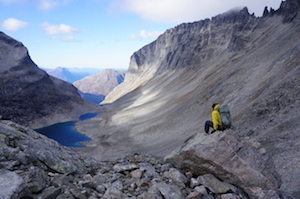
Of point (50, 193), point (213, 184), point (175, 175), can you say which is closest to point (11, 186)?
point (50, 193)

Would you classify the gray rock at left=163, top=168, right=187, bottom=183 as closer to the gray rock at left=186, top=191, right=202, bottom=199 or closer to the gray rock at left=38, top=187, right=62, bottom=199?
the gray rock at left=186, top=191, right=202, bottom=199

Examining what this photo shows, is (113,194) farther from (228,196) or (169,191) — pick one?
(228,196)

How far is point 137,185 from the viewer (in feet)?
33.3

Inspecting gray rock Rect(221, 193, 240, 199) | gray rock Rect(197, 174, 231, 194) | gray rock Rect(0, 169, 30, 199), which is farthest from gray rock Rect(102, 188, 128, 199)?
gray rock Rect(221, 193, 240, 199)

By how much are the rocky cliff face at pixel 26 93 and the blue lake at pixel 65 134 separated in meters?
4.56

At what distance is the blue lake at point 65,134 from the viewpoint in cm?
6210

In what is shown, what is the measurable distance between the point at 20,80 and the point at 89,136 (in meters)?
45.0

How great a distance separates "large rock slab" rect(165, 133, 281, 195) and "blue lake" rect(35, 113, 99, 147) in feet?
161

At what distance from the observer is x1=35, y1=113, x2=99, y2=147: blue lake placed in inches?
2445

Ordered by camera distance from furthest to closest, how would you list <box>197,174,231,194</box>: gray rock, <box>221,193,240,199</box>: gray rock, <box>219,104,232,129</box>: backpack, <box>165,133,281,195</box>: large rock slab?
1. <box>219,104,232,129</box>: backpack
2. <box>165,133,281,195</box>: large rock slab
3. <box>197,174,231,194</box>: gray rock
4. <box>221,193,240,199</box>: gray rock

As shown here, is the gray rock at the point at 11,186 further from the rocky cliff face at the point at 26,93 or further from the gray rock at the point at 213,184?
the rocky cliff face at the point at 26,93

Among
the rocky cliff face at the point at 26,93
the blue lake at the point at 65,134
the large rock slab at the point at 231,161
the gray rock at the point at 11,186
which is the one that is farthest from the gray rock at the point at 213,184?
the rocky cliff face at the point at 26,93

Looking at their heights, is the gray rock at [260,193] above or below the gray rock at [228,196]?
below

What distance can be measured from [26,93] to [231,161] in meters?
93.5
